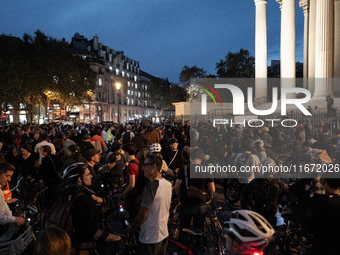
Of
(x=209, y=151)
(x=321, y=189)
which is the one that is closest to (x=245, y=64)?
(x=209, y=151)

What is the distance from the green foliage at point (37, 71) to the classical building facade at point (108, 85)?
1904 centimetres

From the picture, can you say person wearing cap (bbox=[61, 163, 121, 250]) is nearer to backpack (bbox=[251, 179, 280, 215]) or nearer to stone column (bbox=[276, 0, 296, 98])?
backpack (bbox=[251, 179, 280, 215])

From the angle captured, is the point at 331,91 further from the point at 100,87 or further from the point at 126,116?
the point at 126,116

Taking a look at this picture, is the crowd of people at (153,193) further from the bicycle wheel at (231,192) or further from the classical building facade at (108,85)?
the classical building facade at (108,85)

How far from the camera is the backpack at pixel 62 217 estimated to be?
114 inches

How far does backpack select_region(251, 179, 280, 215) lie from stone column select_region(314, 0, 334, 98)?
1935cm

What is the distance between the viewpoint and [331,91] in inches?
853

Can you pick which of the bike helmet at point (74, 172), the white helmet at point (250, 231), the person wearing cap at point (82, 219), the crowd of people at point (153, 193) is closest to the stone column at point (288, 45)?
the crowd of people at point (153, 193)

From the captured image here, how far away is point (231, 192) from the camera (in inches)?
343

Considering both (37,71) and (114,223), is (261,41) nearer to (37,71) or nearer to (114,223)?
(114,223)

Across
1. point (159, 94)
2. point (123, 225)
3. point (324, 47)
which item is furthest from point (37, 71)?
point (159, 94)

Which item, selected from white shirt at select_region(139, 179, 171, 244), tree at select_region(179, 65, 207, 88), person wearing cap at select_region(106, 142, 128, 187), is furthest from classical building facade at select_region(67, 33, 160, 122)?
white shirt at select_region(139, 179, 171, 244)

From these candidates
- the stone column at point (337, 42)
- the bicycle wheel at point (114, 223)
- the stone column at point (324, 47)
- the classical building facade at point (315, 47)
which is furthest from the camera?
the stone column at point (337, 42)

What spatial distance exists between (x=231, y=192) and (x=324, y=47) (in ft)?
59.7
